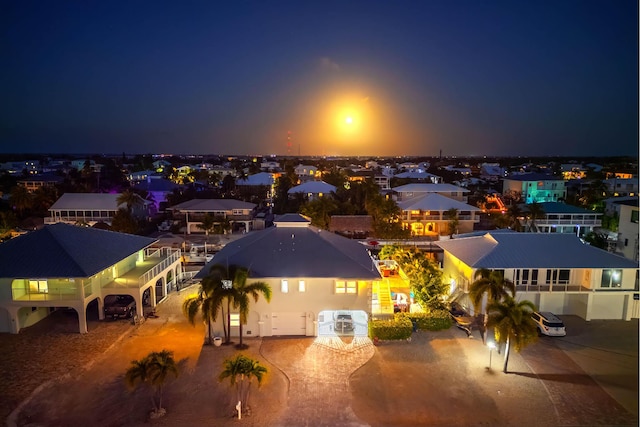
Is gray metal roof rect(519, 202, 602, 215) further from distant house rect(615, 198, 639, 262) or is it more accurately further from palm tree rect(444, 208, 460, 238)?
palm tree rect(444, 208, 460, 238)

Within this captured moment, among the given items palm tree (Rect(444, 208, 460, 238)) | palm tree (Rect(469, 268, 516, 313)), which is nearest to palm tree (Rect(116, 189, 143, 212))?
palm tree (Rect(444, 208, 460, 238))

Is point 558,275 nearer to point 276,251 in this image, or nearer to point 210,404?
point 276,251

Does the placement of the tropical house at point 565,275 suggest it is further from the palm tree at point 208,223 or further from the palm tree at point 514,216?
the palm tree at point 208,223

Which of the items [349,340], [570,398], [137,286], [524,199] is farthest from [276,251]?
[524,199]

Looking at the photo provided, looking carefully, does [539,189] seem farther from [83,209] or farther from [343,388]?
[83,209]

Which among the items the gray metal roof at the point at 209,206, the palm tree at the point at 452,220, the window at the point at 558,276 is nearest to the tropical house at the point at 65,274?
the gray metal roof at the point at 209,206

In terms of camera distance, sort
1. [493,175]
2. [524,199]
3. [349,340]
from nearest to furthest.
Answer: [349,340], [524,199], [493,175]


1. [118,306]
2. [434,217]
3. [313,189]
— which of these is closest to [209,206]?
[313,189]
